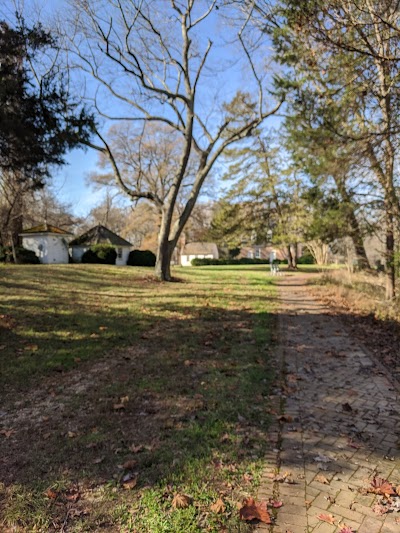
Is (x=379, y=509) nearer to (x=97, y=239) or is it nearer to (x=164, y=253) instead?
(x=164, y=253)

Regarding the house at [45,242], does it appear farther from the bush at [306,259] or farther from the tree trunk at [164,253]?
the bush at [306,259]

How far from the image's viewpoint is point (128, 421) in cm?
403

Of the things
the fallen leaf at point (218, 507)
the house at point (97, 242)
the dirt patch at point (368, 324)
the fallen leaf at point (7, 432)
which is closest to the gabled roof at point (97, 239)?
the house at point (97, 242)

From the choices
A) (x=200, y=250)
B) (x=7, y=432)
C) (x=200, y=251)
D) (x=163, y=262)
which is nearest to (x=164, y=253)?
(x=163, y=262)

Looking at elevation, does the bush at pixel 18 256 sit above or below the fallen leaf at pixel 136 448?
above

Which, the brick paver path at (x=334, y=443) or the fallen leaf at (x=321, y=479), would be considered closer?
the brick paver path at (x=334, y=443)

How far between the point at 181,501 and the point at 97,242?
31.3 m

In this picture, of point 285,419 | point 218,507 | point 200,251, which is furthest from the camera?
point 200,251

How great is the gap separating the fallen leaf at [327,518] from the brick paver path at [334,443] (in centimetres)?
3

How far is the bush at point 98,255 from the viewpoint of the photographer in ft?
98.5

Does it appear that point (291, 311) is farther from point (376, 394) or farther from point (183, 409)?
point (183, 409)

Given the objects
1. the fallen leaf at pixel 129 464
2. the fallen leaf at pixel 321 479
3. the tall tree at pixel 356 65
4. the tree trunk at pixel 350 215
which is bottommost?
the fallen leaf at pixel 321 479

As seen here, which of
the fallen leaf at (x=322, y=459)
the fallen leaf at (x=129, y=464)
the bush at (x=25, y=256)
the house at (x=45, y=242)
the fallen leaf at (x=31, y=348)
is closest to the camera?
the fallen leaf at (x=129, y=464)

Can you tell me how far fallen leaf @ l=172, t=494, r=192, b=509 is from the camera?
8.96 ft
